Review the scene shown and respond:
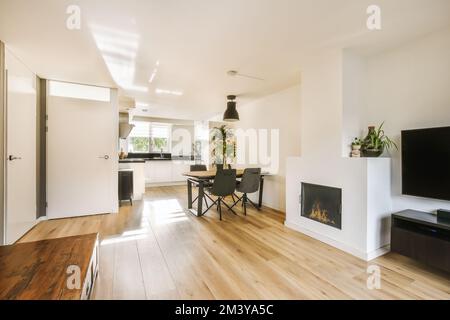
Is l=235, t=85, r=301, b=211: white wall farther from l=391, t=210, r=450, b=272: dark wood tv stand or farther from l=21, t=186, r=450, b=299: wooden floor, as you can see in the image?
l=391, t=210, r=450, b=272: dark wood tv stand

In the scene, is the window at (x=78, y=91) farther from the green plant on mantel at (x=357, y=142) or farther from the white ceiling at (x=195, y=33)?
the green plant on mantel at (x=357, y=142)

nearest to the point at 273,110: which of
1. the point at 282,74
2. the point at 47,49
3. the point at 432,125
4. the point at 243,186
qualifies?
the point at 282,74

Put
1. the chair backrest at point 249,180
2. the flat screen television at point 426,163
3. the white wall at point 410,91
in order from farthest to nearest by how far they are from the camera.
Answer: the chair backrest at point 249,180 → the white wall at point 410,91 → the flat screen television at point 426,163

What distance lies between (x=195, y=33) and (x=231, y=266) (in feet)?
7.84

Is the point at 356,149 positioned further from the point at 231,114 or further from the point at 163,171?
the point at 163,171

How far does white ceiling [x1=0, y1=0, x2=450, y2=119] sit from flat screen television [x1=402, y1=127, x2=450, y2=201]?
3.54 ft

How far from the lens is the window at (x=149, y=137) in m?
6.90

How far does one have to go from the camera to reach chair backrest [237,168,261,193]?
3.81 meters

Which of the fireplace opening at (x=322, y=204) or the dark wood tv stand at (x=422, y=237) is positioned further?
the fireplace opening at (x=322, y=204)

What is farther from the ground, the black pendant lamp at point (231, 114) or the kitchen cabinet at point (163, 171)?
the black pendant lamp at point (231, 114)

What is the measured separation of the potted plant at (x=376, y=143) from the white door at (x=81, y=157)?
13.0ft

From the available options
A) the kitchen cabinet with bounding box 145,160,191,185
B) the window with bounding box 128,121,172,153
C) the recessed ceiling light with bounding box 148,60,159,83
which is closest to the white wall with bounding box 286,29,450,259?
the recessed ceiling light with bounding box 148,60,159,83

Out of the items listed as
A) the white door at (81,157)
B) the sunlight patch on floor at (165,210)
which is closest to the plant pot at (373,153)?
the sunlight patch on floor at (165,210)

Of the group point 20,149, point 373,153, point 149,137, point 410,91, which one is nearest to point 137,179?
point 20,149
